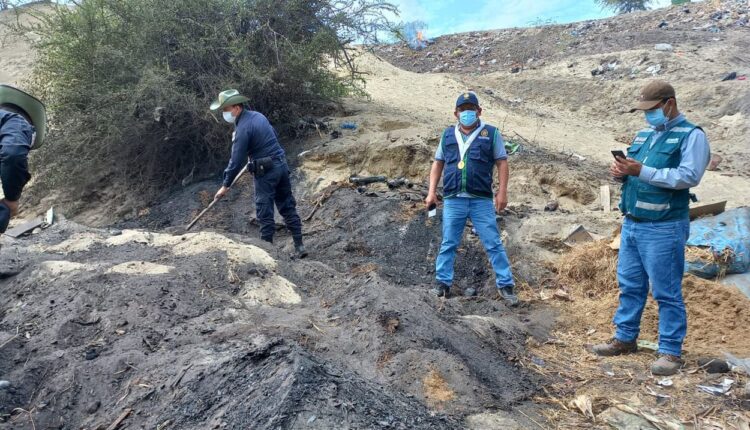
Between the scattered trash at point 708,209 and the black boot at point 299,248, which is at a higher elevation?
the scattered trash at point 708,209

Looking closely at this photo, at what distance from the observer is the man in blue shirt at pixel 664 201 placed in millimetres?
3600

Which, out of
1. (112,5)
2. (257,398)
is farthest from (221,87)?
(257,398)

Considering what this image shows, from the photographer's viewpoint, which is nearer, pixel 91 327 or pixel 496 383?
pixel 496 383

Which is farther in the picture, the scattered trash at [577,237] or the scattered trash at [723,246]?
the scattered trash at [577,237]

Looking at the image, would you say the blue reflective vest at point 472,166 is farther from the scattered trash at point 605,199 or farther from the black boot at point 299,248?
the scattered trash at point 605,199

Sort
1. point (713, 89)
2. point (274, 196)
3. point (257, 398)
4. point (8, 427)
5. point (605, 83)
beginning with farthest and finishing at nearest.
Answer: point (605, 83) < point (713, 89) < point (274, 196) < point (8, 427) < point (257, 398)

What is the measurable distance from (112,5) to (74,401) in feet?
24.9

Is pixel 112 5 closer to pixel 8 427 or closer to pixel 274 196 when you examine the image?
pixel 274 196

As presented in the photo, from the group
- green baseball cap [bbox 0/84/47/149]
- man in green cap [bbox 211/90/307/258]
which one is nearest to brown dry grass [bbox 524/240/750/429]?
man in green cap [bbox 211/90/307/258]

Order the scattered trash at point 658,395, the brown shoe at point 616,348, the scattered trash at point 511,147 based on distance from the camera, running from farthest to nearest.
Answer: the scattered trash at point 511,147, the brown shoe at point 616,348, the scattered trash at point 658,395

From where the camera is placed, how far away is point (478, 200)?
16.6 feet

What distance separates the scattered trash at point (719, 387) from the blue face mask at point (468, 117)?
257cm

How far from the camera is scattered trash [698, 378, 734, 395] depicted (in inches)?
133

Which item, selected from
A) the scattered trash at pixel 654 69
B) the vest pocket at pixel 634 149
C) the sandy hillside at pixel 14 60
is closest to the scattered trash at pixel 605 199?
the vest pocket at pixel 634 149
